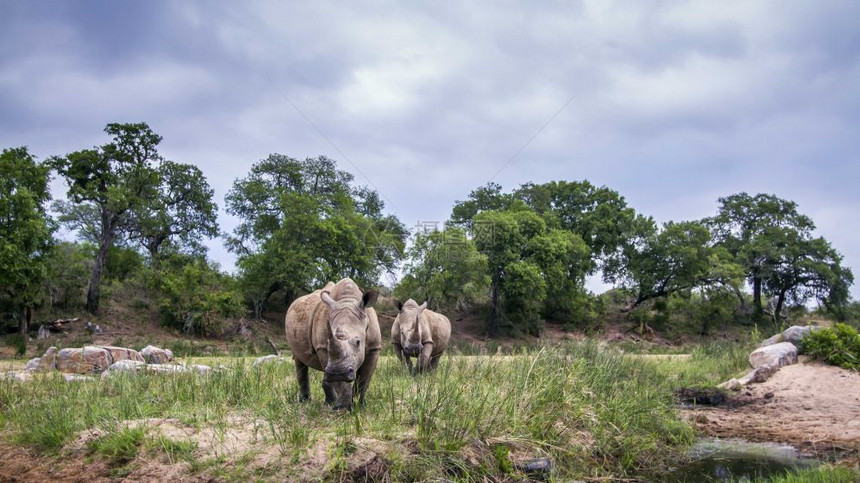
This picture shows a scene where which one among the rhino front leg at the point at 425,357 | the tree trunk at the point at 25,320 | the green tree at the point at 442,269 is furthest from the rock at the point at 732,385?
the tree trunk at the point at 25,320

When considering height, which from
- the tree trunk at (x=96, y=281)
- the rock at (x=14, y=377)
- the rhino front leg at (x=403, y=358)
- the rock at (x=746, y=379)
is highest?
the tree trunk at (x=96, y=281)

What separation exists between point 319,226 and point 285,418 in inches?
1111

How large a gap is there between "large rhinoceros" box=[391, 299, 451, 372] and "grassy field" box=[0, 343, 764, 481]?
111 inches

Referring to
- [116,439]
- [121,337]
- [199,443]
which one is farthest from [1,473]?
[121,337]

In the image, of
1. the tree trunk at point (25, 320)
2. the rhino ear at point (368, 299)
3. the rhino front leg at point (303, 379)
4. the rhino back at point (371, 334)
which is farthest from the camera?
the tree trunk at point (25, 320)

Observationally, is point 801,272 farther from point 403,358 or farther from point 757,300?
point 403,358

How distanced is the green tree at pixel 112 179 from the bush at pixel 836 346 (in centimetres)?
→ 3042

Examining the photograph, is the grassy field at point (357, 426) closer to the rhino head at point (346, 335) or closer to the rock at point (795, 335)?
the rhino head at point (346, 335)

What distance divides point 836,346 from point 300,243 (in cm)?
2652

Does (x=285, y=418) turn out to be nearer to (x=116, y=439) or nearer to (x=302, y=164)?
(x=116, y=439)

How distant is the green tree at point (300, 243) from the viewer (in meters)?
33.5

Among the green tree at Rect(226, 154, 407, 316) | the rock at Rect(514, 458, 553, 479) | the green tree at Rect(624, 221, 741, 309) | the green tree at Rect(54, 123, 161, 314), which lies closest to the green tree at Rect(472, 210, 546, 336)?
the green tree at Rect(226, 154, 407, 316)

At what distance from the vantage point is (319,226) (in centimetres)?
3406

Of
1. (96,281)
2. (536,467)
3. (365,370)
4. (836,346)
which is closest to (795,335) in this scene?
(836,346)
